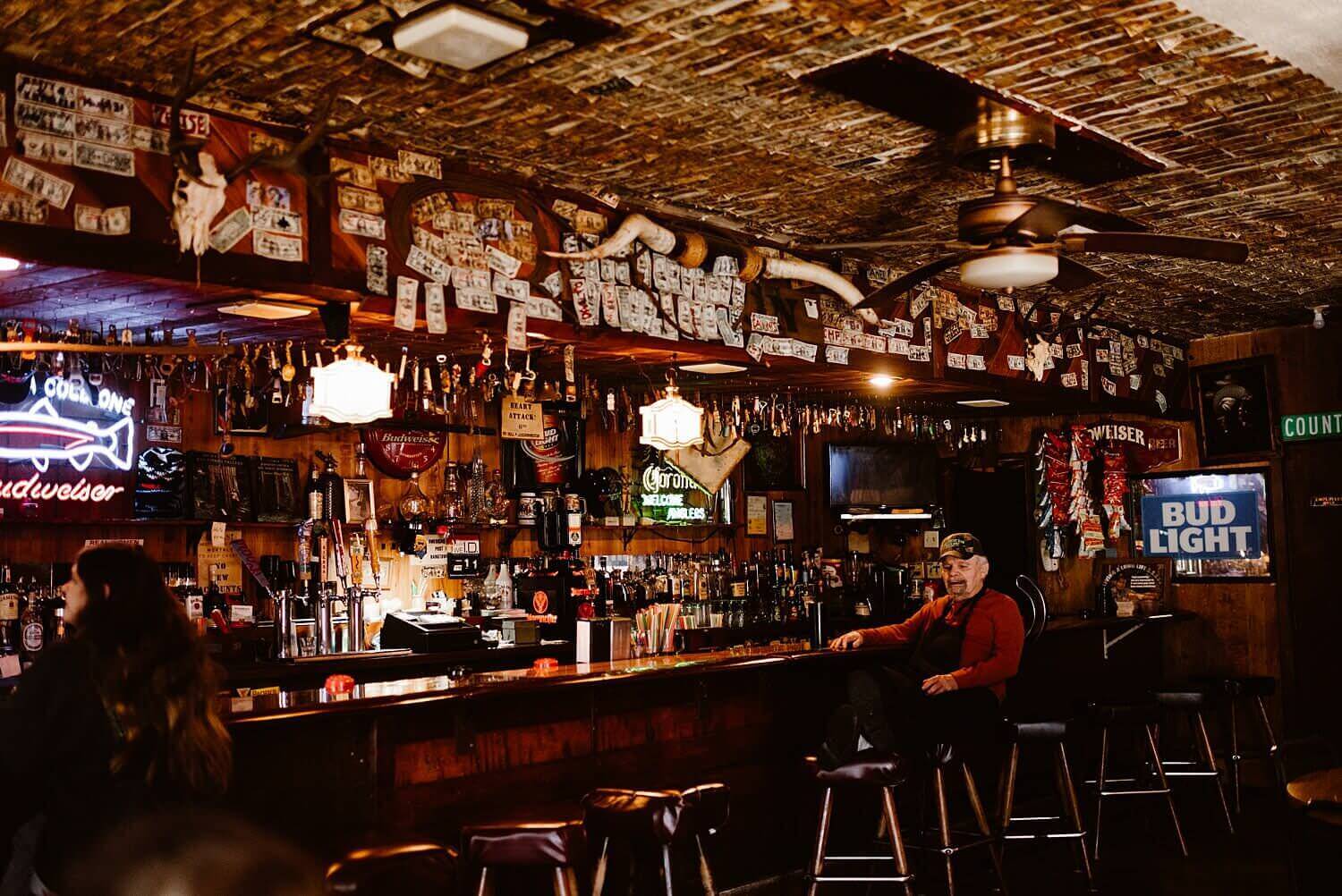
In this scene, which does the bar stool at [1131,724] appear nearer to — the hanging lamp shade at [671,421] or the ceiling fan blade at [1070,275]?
the ceiling fan blade at [1070,275]

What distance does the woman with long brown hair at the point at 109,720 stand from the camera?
10.3 ft

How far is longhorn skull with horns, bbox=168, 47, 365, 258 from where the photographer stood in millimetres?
A: 4000

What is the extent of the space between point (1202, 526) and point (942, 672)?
173 inches

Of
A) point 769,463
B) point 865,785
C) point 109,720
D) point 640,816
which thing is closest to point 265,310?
point 109,720

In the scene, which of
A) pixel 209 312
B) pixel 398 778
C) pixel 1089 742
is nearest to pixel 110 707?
pixel 398 778

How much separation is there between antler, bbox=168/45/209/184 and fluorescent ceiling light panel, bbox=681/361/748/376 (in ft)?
9.11

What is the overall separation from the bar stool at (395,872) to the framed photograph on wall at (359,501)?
4276 millimetres

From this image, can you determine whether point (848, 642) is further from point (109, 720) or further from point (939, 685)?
point (109, 720)

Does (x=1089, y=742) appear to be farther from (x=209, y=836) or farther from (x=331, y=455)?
(x=209, y=836)

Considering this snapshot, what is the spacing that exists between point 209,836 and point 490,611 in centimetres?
488

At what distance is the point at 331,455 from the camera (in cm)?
768

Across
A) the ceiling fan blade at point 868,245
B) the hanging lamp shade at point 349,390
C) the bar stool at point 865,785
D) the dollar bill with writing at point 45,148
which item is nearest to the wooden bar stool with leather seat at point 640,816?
the bar stool at point 865,785

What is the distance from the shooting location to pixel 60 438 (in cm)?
655

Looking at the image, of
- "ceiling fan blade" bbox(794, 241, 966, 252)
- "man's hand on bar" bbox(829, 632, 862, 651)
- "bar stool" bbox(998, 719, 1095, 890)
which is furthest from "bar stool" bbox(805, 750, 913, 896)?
"ceiling fan blade" bbox(794, 241, 966, 252)
